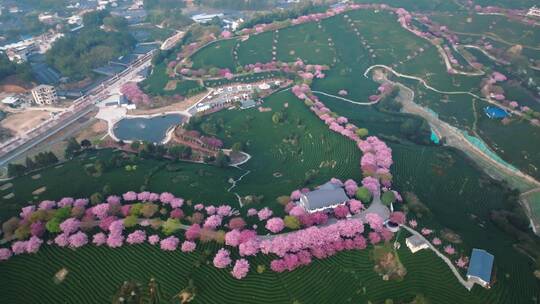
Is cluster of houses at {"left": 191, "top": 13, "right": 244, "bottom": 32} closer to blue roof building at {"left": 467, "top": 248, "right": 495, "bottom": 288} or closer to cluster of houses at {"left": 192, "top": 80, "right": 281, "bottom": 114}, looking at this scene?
cluster of houses at {"left": 192, "top": 80, "right": 281, "bottom": 114}

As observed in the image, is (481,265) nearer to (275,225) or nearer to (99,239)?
(275,225)

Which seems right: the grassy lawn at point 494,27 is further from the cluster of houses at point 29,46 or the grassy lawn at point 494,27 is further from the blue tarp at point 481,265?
the cluster of houses at point 29,46

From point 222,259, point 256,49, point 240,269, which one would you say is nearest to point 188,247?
point 222,259

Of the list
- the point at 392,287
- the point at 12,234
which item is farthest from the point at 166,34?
the point at 392,287

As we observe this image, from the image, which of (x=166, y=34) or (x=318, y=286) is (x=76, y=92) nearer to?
(x=166, y=34)

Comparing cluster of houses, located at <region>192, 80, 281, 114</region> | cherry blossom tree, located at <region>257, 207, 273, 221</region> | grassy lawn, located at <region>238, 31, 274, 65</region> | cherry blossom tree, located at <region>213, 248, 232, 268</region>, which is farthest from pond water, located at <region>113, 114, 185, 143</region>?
cherry blossom tree, located at <region>213, 248, 232, 268</region>

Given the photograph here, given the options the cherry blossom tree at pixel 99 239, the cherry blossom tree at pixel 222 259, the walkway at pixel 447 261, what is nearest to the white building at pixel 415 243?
the walkway at pixel 447 261

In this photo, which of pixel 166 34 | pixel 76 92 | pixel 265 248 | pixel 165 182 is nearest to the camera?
pixel 265 248
